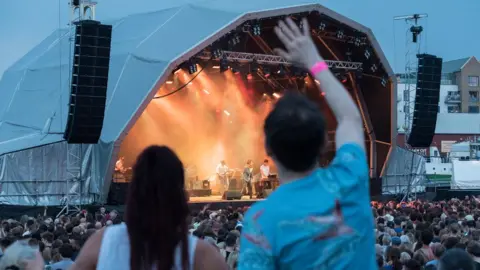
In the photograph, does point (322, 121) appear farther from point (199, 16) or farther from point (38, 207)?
point (199, 16)

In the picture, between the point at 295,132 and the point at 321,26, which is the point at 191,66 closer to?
the point at 321,26

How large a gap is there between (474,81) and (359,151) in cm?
6399

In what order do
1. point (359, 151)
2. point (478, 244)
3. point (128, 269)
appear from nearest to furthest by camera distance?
point (359, 151), point (128, 269), point (478, 244)

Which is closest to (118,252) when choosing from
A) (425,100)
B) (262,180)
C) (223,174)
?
(425,100)

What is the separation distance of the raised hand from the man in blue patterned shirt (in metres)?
0.19

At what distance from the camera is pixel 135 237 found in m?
2.37

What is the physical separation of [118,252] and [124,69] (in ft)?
62.7

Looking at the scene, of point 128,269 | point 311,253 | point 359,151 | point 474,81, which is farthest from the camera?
point 474,81

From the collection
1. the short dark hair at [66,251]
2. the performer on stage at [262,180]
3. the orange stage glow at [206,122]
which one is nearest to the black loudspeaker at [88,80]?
the orange stage glow at [206,122]

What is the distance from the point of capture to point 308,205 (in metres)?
1.95

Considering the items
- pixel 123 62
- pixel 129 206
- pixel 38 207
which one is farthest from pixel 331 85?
pixel 123 62

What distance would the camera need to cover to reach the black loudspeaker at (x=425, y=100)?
21.0 m

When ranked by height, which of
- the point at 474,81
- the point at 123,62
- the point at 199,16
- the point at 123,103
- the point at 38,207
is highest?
the point at 474,81

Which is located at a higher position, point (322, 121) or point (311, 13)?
point (311, 13)
